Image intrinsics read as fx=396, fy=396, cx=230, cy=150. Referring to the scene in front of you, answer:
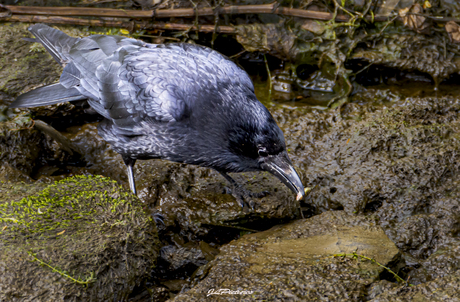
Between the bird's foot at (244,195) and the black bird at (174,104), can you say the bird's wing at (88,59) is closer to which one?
the black bird at (174,104)

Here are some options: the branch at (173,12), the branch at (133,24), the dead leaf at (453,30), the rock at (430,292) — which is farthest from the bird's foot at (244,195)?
the dead leaf at (453,30)

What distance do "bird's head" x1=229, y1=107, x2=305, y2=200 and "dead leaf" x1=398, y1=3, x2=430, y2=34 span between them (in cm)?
344

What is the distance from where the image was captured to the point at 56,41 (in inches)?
159

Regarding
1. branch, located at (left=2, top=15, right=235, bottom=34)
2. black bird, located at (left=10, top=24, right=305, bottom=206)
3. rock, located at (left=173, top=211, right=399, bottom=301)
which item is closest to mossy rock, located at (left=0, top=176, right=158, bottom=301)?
rock, located at (left=173, top=211, right=399, bottom=301)

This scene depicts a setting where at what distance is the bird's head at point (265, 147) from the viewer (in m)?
3.04

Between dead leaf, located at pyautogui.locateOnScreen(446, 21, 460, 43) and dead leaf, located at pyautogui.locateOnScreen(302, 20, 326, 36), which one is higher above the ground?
dead leaf, located at pyautogui.locateOnScreen(446, 21, 460, 43)

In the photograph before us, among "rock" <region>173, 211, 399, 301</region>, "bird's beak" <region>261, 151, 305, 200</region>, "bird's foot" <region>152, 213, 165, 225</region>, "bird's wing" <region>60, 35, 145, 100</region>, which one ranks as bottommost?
"bird's foot" <region>152, 213, 165, 225</region>

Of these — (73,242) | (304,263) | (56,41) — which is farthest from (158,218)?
(56,41)

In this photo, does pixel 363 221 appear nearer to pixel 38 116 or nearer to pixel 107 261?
pixel 107 261

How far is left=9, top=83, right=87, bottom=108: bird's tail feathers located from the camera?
3.80 metres

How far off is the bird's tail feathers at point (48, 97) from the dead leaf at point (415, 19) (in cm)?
430

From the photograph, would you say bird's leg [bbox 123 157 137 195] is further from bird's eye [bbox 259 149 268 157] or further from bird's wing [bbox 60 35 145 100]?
bird's eye [bbox 259 149 268 157]

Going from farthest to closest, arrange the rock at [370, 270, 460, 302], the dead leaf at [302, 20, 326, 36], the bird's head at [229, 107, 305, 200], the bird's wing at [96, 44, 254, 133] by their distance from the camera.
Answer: the dead leaf at [302, 20, 326, 36]
the bird's wing at [96, 44, 254, 133]
the bird's head at [229, 107, 305, 200]
the rock at [370, 270, 460, 302]

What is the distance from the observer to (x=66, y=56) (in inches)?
156
